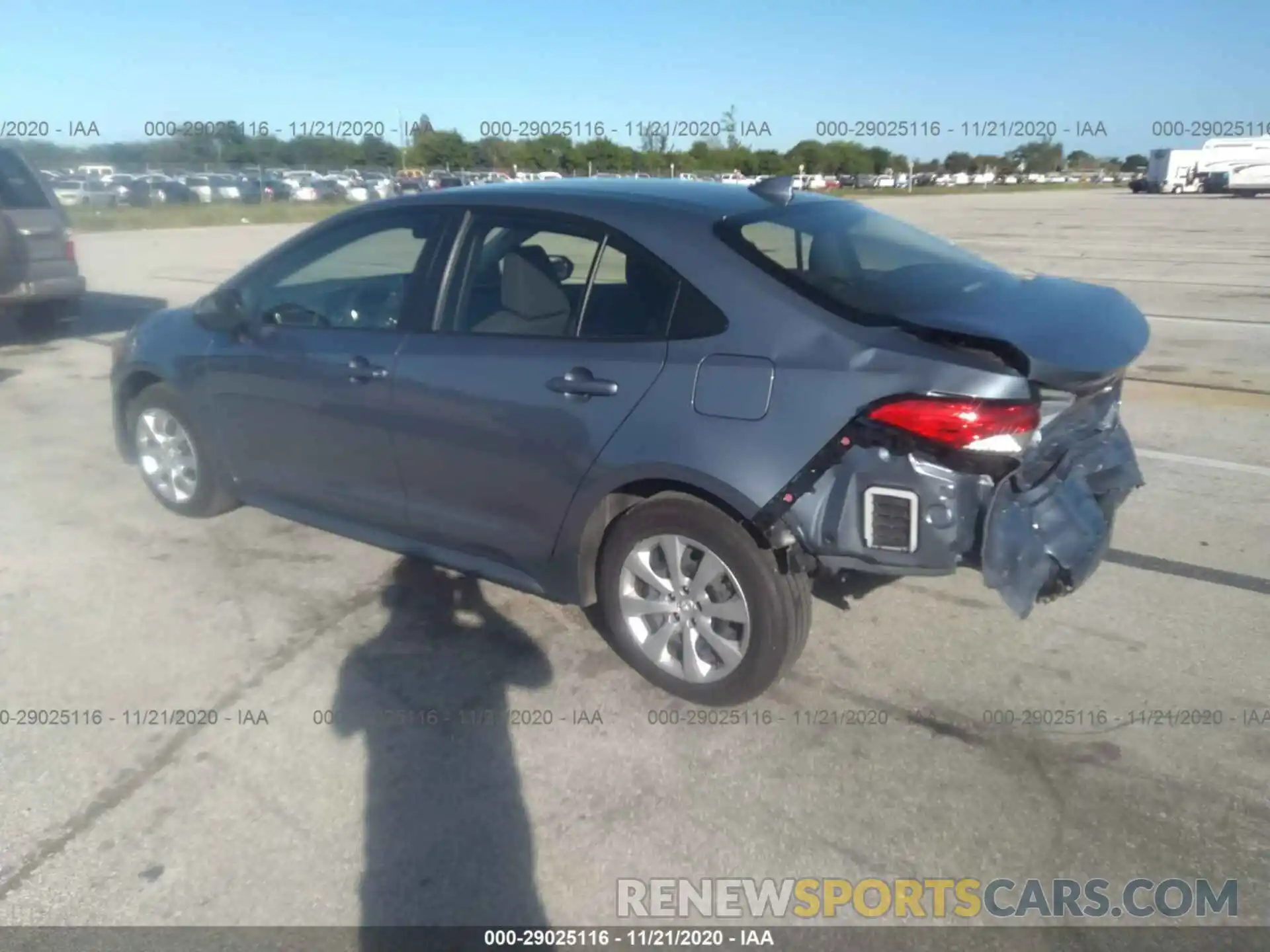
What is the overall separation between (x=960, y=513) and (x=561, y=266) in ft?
5.92

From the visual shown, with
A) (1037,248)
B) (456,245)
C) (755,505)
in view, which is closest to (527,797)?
(755,505)

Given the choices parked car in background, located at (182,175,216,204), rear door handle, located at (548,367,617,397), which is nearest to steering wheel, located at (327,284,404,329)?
rear door handle, located at (548,367,617,397)

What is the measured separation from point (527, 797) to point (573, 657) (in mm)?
864

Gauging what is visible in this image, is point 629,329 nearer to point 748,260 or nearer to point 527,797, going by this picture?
point 748,260

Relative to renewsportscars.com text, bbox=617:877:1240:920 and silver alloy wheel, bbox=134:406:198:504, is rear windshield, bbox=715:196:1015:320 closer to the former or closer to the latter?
renewsportscars.com text, bbox=617:877:1240:920

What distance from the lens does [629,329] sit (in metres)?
3.58

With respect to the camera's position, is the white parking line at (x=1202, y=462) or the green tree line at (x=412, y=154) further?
the green tree line at (x=412, y=154)

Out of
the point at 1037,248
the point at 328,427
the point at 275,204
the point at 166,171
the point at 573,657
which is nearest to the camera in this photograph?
the point at 573,657

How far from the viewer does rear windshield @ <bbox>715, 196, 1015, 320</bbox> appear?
11.2 feet

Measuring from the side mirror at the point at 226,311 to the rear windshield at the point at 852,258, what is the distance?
2.33 meters

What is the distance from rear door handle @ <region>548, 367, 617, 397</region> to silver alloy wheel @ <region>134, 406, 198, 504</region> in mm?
2428

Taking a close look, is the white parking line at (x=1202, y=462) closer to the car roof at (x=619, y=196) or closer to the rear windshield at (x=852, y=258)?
the rear windshield at (x=852, y=258)

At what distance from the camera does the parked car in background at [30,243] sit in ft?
32.0

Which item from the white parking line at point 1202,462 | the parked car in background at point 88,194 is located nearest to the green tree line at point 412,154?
the parked car in background at point 88,194
